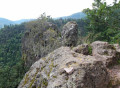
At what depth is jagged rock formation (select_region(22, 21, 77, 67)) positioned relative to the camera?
77.1 feet

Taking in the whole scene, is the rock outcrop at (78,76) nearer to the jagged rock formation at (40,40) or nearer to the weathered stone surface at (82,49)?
the weathered stone surface at (82,49)

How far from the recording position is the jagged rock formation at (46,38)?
23509 mm

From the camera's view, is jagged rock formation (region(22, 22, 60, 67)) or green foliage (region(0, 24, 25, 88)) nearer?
green foliage (region(0, 24, 25, 88))

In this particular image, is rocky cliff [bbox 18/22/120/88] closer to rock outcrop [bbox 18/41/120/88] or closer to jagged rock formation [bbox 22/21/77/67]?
rock outcrop [bbox 18/41/120/88]

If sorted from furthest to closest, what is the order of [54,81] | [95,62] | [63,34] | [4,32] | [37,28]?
[4,32]
[37,28]
[63,34]
[95,62]
[54,81]

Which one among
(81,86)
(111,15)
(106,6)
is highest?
(106,6)

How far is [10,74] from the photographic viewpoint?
27797mm

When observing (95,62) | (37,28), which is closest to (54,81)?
(95,62)

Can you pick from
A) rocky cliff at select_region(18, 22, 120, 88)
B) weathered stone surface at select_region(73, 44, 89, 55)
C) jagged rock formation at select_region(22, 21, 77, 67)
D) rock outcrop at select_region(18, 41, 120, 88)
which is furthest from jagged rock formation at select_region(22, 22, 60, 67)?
rock outcrop at select_region(18, 41, 120, 88)

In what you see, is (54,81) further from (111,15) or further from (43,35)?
(43,35)

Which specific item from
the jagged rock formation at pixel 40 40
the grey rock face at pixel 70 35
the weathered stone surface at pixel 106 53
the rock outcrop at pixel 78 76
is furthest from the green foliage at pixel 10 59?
the rock outcrop at pixel 78 76

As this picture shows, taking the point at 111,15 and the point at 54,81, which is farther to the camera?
the point at 111,15

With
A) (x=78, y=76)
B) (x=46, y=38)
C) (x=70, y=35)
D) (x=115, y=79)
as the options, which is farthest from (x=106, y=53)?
(x=46, y=38)

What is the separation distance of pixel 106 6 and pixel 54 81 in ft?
28.2
